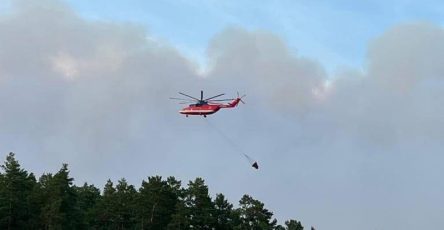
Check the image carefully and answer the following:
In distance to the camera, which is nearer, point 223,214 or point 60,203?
point 60,203

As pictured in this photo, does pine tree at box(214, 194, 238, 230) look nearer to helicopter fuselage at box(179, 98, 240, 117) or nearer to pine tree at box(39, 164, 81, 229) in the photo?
pine tree at box(39, 164, 81, 229)

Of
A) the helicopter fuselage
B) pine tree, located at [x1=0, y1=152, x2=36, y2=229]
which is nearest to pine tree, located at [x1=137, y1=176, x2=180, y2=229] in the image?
pine tree, located at [x1=0, y1=152, x2=36, y2=229]

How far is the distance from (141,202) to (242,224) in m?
15.9

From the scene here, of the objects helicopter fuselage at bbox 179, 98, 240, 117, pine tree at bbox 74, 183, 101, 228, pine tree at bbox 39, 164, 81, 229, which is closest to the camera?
helicopter fuselage at bbox 179, 98, 240, 117

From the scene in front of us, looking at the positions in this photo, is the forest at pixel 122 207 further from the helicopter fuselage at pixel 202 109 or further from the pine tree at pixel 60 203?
the helicopter fuselage at pixel 202 109

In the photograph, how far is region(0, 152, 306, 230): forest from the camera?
95750 mm

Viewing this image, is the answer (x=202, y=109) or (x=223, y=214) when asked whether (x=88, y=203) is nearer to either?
(x=223, y=214)

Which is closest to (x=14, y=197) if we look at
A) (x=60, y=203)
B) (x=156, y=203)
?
(x=60, y=203)

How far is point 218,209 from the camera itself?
109 m

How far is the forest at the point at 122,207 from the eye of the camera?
95.8 metres

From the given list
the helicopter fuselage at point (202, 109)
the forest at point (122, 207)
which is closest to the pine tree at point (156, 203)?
the forest at point (122, 207)

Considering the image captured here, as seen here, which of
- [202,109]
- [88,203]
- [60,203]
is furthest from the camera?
[88,203]

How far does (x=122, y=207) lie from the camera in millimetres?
112500

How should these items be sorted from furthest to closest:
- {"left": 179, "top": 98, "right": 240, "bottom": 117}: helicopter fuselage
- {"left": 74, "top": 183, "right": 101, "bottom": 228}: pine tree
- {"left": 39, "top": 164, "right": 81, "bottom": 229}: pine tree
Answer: {"left": 74, "top": 183, "right": 101, "bottom": 228}: pine tree
{"left": 39, "top": 164, "right": 81, "bottom": 229}: pine tree
{"left": 179, "top": 98, "right": 240, "bottom": 117}: helicopter fuselage
